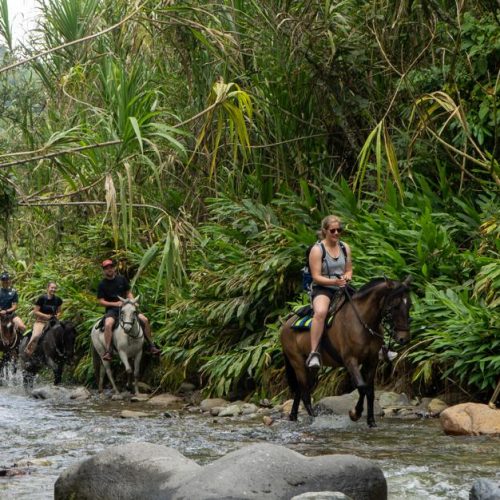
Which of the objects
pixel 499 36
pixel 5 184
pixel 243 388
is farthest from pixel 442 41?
pixel 5 184

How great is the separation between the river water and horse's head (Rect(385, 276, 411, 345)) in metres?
1.00

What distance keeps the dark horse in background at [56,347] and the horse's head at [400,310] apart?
9.91 m

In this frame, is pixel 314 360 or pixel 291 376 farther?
pixel 291 376

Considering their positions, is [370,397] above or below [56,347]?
below

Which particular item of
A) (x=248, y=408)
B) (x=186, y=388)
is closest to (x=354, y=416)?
(x=248, y=408)

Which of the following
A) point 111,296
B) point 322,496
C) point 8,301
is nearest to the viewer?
point 322,496

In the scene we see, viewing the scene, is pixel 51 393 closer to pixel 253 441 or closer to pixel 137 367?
pixel 137 367

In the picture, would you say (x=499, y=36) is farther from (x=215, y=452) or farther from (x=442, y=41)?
(x=215, y=452)

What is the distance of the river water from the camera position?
27.8 ft

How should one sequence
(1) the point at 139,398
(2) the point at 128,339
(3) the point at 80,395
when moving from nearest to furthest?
(1) the point at 139,398
(3) the point at 80,395
(2) the point at 128,339

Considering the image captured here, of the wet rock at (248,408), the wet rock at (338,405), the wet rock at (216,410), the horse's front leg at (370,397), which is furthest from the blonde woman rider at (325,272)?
the wet rock at (216,410)

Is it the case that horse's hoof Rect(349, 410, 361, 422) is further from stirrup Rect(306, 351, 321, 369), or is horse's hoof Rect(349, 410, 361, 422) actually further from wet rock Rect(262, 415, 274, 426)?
wet rock Rect(262, 415, 274, 426)

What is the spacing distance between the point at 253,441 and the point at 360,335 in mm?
1875

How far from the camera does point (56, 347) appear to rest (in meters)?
20.6
